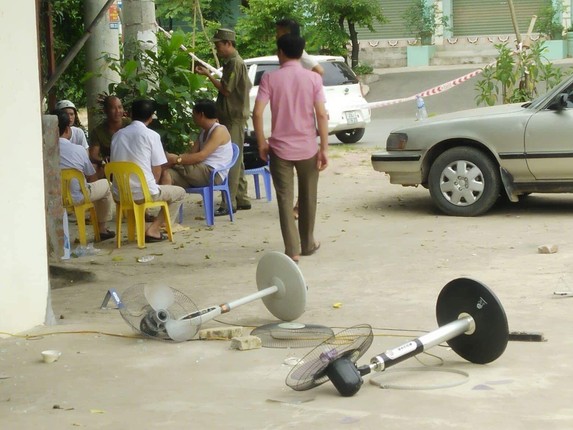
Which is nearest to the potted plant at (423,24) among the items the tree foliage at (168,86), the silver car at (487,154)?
the tree foliage at (168,86)

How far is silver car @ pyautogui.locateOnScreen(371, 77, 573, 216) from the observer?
37.3 ft

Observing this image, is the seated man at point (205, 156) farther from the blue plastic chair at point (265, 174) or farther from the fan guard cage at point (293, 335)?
the fan guard cage at point (293, 335)

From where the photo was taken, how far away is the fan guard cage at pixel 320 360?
222 inches

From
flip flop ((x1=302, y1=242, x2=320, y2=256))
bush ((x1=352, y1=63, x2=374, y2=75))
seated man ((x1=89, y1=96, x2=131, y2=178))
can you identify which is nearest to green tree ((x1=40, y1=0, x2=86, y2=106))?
seated man ((x1=89, y1=96, x2=131, y2=178))

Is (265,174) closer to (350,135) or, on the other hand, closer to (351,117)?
(351,117)

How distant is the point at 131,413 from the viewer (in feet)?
18.0

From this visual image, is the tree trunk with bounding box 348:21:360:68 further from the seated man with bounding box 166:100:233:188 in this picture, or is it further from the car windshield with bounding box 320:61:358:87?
the seated man with bounding box 166:100:233:188

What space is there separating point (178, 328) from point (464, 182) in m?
5.66

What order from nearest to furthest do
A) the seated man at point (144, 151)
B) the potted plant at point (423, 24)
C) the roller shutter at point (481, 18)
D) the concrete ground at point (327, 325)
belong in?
the concrete ground at point (327, 325), the seated man at point (144, 151), the potted plant at point (423, 24), the roller shutter at point (481, 18)

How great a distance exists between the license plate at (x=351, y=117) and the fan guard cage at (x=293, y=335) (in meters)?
13.2

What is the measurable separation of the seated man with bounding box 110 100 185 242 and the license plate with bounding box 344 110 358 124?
937cm

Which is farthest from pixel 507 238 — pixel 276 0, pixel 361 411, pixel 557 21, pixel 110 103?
pixel 557 21

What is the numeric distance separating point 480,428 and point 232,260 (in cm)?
522

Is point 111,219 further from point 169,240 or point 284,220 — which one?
point 284,220
